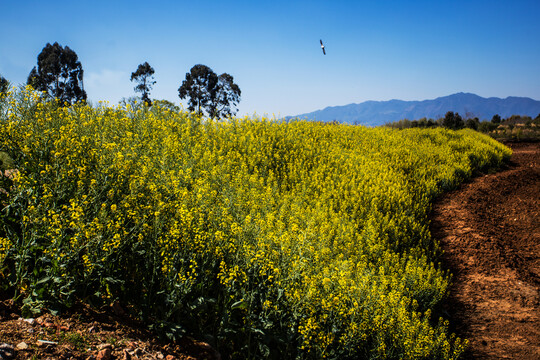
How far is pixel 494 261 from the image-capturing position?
641 centimetres

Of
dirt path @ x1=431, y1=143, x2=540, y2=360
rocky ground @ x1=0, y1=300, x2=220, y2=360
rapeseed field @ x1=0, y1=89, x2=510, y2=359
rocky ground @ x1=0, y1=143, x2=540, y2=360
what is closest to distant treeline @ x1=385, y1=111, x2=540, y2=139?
rocky ground @ x1=0, y1=143, x2=540, y2=360

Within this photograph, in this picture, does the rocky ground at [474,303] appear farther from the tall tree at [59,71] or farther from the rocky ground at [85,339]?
the tall tree at [59,71]

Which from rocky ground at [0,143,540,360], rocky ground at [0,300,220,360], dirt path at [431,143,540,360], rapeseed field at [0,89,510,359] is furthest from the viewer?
dirt path at [431,143,540,360]

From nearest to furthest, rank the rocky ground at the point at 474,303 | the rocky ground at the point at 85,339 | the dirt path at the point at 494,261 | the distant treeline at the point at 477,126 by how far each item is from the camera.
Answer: the rocky ground at the point at 85,339, the rocky ground at the point at 474,303, the dirt path at the point at 494,261, the distant treeline at the point at 477,126

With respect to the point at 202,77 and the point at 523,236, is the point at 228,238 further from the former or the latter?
the point at 202,77

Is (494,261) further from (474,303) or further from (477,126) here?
(477,126)

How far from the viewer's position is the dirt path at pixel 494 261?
4598 millimetres

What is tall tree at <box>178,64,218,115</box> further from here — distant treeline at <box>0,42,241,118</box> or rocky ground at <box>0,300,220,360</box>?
rocky ground at <box>0,300,220,360</box>

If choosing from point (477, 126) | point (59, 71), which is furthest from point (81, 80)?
point (477, 126)

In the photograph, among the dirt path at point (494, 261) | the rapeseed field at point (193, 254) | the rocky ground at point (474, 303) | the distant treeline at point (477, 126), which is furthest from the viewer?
the distant treeline at point (477, 126)

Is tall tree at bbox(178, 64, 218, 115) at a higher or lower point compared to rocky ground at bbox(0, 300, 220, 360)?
higher

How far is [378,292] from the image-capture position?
391 centimetres

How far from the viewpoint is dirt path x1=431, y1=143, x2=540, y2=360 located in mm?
4598

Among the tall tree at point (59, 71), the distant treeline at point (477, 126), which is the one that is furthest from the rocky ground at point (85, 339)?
the tall tree at point (59, 71)
